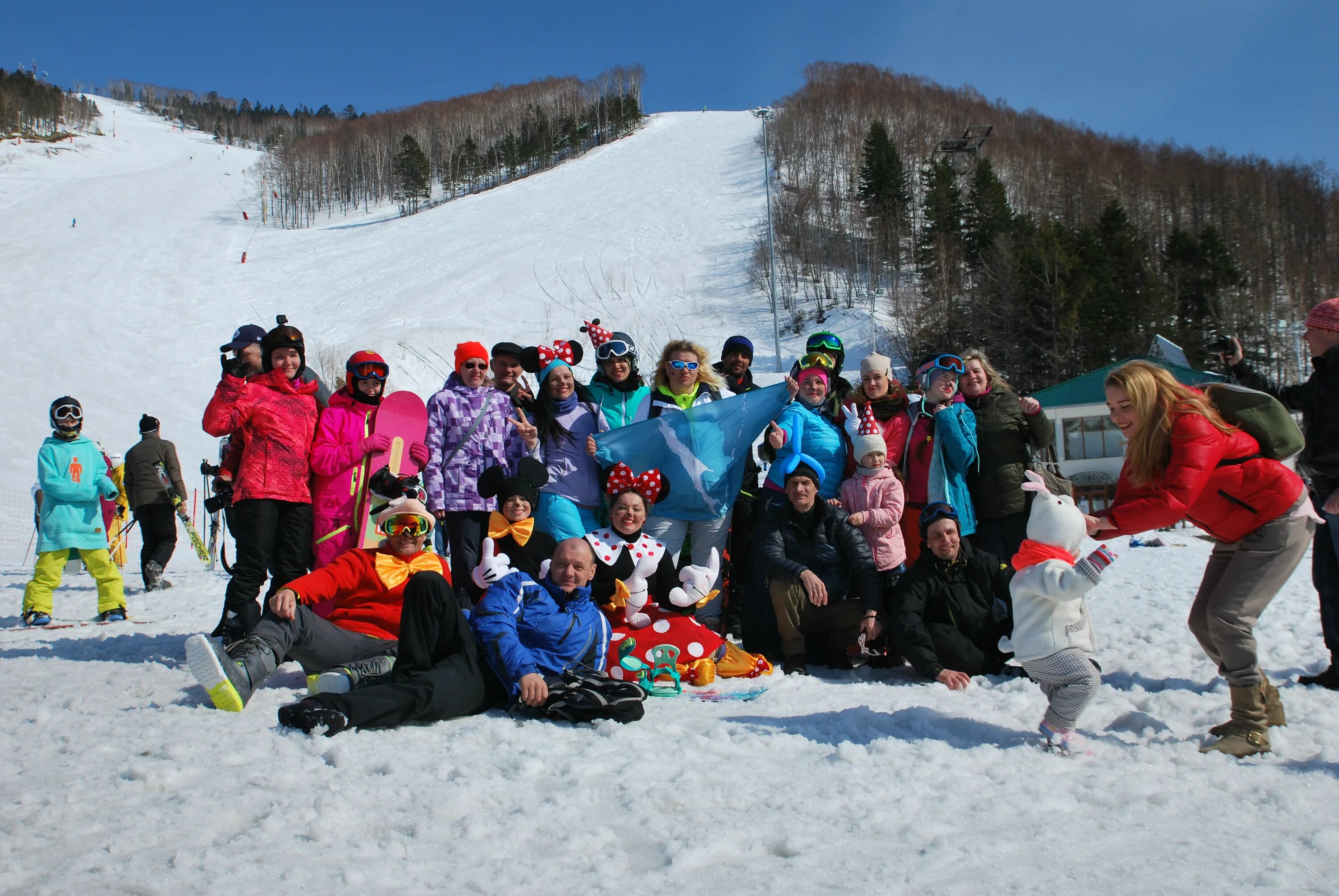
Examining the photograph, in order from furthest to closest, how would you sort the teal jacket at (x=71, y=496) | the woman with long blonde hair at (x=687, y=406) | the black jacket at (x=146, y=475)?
the black jacket at (x=146, y=475), the teal jacket at (x=71, y=496), the woman with long blonde hair at (x=687, y=406)

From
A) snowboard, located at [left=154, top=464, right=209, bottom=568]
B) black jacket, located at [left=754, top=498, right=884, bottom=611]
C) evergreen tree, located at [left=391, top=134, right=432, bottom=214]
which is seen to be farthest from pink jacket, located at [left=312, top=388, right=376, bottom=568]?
evergreen tree, located at [left=391, top=134, right=432, bottom=214]

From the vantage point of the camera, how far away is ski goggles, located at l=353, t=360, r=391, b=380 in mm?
5098

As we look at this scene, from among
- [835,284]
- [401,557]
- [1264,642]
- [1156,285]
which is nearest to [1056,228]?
[1156,285]

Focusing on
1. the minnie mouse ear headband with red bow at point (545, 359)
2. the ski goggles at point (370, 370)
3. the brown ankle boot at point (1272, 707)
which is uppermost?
the minnie mouse ear headband with red bow at point (545, 359)

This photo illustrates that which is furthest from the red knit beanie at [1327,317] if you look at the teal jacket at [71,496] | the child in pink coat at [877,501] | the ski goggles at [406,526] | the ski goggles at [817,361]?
the teal jacket at [71,496]

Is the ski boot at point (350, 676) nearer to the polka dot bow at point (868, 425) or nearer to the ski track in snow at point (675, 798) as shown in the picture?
the ski track in snow at point (675, 798)

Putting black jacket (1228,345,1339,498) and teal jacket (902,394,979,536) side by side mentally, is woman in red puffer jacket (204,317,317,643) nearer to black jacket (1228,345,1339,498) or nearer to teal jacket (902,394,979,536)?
teal jacket (902,394,979,536)

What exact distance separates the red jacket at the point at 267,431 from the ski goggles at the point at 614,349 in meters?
1.97

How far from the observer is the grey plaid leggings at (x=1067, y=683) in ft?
10.6

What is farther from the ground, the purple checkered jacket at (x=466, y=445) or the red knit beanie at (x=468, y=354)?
the red knit beanie at (x=468, y=354)

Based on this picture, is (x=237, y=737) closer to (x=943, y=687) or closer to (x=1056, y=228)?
(x=943, y=687)

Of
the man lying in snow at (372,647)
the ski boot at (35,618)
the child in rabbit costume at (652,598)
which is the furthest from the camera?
the ski boot at (35,618)

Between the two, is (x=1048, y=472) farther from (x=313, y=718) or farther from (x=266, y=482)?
(x=266, y=482)

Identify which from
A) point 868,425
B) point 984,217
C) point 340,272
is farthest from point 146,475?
point 984,217
